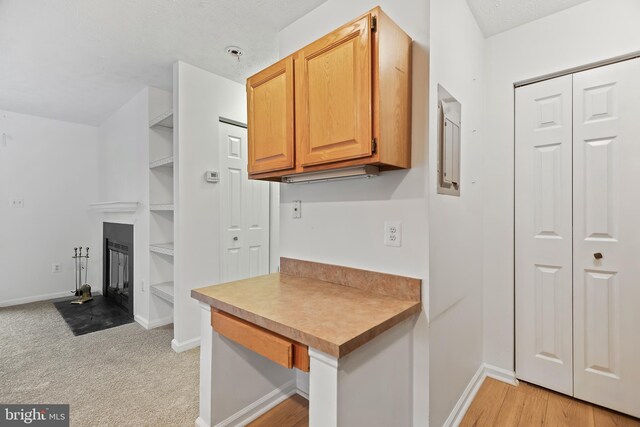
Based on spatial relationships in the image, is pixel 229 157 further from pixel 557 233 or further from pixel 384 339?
pixel 557 233

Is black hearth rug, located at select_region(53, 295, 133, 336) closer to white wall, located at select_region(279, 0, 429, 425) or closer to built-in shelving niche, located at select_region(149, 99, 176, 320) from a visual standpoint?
built-in shelving niche, located at select_region(149, 99, 176, 320)

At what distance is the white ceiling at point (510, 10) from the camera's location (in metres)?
1.92

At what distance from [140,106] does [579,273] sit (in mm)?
4186

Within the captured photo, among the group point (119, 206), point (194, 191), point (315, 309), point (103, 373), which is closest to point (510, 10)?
point (315, 309)

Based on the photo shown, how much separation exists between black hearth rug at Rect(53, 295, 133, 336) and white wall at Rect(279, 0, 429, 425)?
248cm

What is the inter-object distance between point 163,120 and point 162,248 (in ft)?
4.16

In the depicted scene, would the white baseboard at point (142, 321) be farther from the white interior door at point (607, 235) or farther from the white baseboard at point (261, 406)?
the white interior door at point (607, 235)

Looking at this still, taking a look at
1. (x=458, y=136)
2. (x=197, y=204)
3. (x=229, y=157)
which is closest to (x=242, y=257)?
(x=197, y=204)

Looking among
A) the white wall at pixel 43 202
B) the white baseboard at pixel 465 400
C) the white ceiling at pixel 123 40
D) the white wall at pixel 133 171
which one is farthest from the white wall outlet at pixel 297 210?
the white wall at pixel 43 202

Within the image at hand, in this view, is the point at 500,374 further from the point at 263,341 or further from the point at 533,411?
the point at 263,341

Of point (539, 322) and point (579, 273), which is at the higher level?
point (579, 273)

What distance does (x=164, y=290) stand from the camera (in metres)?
3.05

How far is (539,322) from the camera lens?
7.02ft

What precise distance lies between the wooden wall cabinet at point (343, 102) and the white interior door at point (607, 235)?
1295 mm
